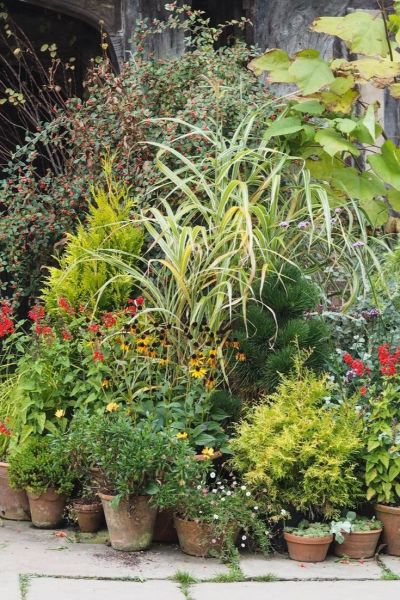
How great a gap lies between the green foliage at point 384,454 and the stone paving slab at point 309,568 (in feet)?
0.96

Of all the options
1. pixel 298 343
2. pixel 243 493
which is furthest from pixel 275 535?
pixel 298 343

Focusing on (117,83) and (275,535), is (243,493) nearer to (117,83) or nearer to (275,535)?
(275,535)

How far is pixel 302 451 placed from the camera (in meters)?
4.26

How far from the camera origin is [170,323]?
486 cm

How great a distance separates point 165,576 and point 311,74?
114 inches

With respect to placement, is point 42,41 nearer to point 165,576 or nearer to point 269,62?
point 269,62

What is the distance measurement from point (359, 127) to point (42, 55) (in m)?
3.07

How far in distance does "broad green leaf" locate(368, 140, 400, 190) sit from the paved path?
2129 millimetres

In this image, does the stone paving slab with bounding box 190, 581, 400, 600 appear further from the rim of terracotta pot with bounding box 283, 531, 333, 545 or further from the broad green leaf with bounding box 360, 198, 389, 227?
the broad green leaf with bounding box 360, 198, 389, 227

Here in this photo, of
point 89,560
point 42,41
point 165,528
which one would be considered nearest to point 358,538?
point 165,528

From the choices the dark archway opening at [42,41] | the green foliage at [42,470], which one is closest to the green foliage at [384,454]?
the green foliage at [42,470]

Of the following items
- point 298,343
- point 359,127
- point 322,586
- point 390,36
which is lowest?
point 322,586

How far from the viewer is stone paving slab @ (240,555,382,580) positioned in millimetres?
4086

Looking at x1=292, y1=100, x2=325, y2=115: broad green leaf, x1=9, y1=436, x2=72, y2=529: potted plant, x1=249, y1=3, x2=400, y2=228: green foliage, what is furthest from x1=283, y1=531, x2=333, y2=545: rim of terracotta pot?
x1=292, y1=100, x2=325, y2=115: broad green leaf
